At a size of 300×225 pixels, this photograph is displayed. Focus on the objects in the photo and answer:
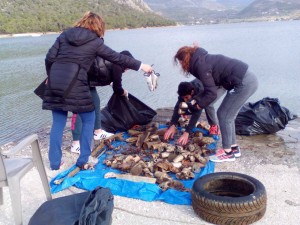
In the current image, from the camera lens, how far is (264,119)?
5891 millimetres

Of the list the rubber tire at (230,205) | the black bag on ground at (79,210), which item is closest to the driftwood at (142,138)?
the rubber tire at (230,205)

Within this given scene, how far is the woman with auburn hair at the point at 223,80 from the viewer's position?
454 centimetres

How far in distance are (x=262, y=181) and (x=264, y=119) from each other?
5.76 ft

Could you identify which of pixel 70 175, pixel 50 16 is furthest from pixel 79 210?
pixel 50 16

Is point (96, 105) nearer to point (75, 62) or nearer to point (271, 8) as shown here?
point (75, 62)

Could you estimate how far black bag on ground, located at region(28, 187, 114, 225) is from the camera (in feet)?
9.93

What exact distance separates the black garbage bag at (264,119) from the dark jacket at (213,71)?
1.39 m

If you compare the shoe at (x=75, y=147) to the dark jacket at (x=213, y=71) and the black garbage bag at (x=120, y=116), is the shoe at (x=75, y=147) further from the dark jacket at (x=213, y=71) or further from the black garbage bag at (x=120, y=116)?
the dark jacket at (x=213, y=71)

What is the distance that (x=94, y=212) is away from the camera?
3.09m

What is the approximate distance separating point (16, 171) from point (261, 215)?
2.13 m

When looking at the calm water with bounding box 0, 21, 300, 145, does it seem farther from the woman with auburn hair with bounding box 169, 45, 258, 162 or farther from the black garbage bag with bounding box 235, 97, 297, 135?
the woman with auburn hair with bounding box 169, 45, 258, 162

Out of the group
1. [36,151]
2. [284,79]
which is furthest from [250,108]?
[284,79]

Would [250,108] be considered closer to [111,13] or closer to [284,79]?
[284,79]

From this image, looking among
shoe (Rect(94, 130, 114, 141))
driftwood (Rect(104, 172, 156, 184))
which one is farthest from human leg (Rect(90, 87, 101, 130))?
driftwood (Rect(104, 172, 156, 184))
